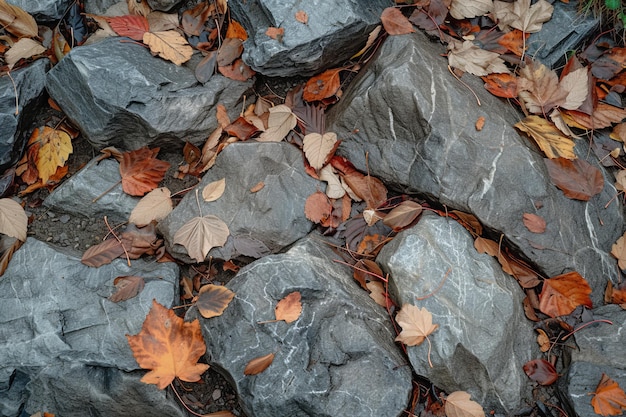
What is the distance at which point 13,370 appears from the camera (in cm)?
249

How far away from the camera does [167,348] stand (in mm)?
2453

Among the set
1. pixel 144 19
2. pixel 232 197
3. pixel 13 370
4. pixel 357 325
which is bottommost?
pixel 13 370

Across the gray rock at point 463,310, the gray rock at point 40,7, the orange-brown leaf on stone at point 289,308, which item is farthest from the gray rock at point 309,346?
the gray rock at point 40,7

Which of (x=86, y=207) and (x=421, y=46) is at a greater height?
(x=421, y=46)

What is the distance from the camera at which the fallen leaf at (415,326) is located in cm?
246

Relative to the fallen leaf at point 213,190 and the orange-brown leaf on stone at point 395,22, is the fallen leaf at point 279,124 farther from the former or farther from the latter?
the orange-brown leaf on stone at point 395,22

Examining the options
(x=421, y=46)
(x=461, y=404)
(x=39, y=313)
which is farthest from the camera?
(x=421, y=46)

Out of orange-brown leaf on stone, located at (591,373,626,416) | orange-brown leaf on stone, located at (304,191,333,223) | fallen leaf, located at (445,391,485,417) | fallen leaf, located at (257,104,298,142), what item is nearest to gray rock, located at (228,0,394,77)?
fallen leaf, located at (257,104,298,142)

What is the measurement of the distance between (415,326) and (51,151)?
82.9 inches

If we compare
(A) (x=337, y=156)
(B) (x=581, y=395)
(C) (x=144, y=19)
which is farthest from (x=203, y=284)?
(B) (x=581, y=395)

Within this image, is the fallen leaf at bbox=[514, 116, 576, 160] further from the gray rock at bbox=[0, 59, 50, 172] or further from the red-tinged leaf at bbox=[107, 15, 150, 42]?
the gray rock at bbox=[0, 59, 50, 172]

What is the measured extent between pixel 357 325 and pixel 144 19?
207 centimetres

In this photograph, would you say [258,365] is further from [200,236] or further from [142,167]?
[142,167]

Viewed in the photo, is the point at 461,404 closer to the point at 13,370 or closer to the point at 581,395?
the point at 581,395
